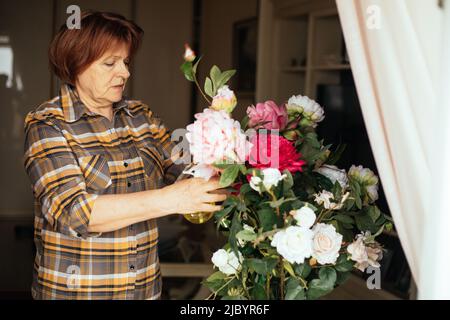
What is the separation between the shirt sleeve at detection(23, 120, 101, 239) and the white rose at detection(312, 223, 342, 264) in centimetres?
58

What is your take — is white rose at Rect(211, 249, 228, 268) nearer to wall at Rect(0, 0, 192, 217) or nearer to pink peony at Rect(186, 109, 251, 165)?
pink peony at Rect(186, 109, 251, 165)

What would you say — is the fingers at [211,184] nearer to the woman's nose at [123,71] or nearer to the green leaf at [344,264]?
the green leaf at [344,264]

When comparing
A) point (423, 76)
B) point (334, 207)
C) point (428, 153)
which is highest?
point (423, 76)

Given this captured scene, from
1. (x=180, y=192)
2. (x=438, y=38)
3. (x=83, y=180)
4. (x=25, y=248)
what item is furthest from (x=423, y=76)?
(x=25, y=248)

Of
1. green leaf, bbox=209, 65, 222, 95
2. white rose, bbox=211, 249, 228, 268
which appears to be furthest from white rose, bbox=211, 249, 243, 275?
green leaf, bbox=209, 65, 222, 95

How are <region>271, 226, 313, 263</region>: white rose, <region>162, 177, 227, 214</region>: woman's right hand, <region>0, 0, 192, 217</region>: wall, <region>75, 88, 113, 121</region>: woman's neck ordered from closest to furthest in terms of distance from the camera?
<region>271, 226, 313, 263</region>: white rose < <region>162, 177, 227, 214</region>: woman's right hand < <region>75, 88, 113, 121</region>: woman's neck < <region>0, 0, 192, 217</region>: wall

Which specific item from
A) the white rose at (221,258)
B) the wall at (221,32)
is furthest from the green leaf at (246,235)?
the wall at (221,32)

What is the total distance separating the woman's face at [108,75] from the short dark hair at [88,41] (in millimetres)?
16

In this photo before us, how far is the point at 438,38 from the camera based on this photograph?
1.17 metres

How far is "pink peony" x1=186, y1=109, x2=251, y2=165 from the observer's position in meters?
1.28

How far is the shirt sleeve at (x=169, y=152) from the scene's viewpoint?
204 centimetres
